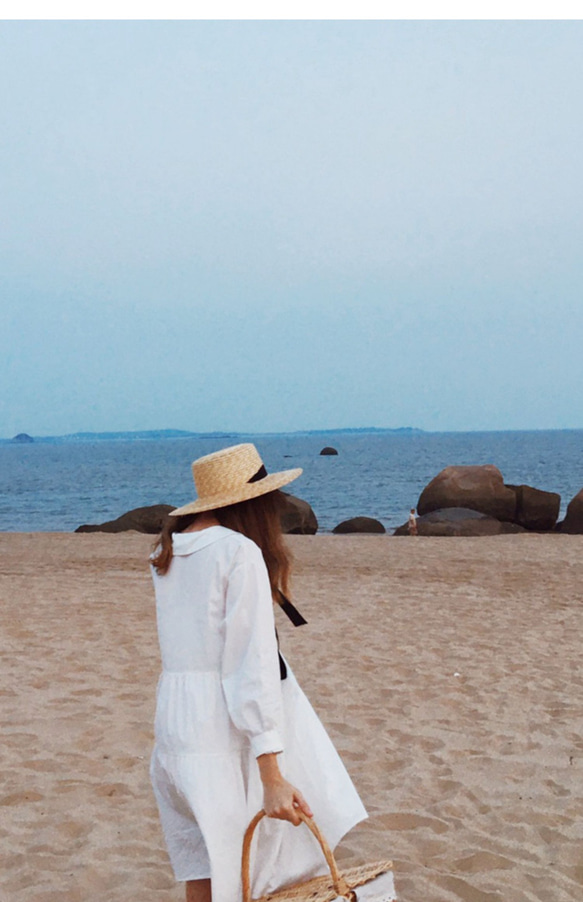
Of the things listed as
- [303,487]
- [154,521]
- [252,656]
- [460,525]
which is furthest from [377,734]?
[303,487]

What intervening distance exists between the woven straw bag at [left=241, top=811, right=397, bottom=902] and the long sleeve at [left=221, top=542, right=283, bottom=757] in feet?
0.70

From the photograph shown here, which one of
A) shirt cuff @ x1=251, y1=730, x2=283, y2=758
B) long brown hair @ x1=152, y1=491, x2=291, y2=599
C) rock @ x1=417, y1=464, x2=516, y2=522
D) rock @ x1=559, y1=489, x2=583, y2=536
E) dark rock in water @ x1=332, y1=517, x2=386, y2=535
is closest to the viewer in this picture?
shirt cuff @ x1=251, y1=730, x2=283, y2=758

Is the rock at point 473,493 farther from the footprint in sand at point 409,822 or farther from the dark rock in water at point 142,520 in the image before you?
the footprint in sand at point 409,822

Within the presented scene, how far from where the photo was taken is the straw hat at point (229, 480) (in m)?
2.37

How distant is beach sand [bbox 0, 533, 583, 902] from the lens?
3855mm

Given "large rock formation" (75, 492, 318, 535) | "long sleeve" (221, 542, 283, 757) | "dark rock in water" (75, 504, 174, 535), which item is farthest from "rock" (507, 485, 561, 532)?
"long sleeve" (221, 542, 283, 757)

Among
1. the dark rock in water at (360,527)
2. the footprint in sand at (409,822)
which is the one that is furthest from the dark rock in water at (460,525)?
the footprint in sand at (409,822)

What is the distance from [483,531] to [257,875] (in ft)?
74.0

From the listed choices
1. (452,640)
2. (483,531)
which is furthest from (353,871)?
(483,531)

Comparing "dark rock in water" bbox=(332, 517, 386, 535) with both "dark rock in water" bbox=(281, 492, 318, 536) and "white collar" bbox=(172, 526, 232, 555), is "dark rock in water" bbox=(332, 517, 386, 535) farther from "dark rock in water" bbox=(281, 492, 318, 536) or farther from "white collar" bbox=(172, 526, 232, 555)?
"white collar" bbox=(172, 526, 232, 555)

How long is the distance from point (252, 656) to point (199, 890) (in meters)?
0.74

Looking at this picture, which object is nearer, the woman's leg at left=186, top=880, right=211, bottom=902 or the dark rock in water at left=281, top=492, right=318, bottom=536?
the woman's leg at left=186, top=880, right=211, bottom=902

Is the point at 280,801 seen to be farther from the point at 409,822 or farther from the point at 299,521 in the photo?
the point at 299,521

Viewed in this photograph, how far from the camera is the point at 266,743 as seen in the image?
86.4 inches
